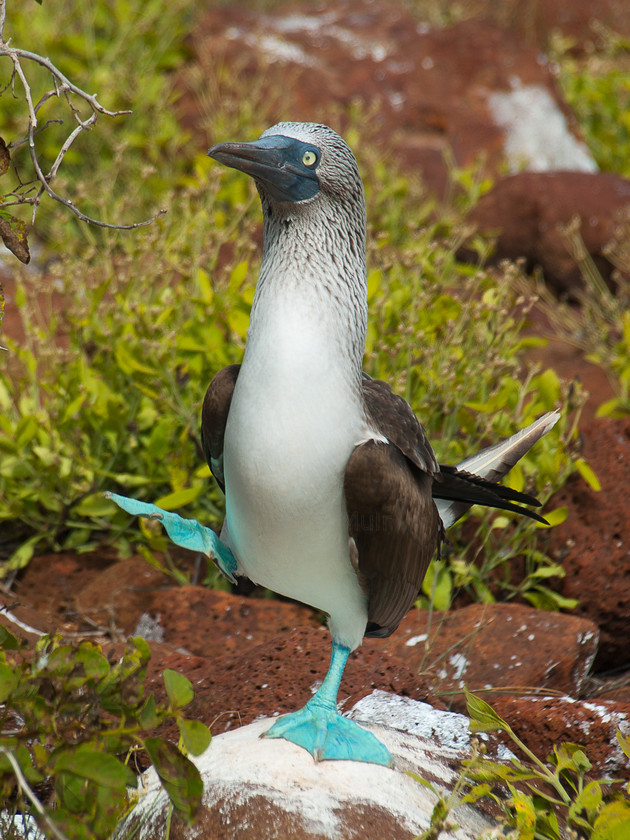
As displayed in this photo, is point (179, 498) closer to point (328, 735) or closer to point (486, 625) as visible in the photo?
point (486, 625)

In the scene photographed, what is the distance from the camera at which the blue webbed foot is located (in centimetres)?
223

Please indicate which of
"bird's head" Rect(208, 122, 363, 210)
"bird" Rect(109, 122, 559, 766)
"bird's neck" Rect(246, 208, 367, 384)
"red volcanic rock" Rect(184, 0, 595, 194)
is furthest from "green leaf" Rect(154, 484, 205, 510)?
"red volcanic rock" Rect(184, 0, 595, 194)

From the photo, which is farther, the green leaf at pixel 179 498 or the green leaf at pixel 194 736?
the green leaf at pixel 179 498

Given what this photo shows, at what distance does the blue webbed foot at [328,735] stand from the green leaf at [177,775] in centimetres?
61

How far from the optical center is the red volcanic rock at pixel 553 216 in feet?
19.8

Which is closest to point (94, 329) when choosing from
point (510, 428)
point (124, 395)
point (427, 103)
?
point (124, 395)

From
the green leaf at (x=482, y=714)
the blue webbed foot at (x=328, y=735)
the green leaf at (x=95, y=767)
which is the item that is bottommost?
the blue webbed foot at (x=328, y=735)

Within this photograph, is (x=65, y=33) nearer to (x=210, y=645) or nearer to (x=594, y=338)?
(x=594, y=338)

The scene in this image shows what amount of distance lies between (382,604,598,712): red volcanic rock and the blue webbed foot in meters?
0.75

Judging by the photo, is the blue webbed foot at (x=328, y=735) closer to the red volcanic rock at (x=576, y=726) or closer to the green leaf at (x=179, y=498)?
the red volcanic rock at (x=576, y=726)

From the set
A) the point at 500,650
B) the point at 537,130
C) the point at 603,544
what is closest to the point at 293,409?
Result: the point at 500,650

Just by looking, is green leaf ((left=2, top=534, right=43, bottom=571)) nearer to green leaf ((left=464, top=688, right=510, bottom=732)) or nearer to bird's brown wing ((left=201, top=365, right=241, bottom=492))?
bird's brown wing ((left=201, top=365, right=241, bottom=492))

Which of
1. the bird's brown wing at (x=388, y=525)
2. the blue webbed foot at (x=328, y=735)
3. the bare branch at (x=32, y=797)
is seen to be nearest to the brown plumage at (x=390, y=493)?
the bird's brown wing at (x=388, y=525)

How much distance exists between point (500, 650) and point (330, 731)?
1084mm
